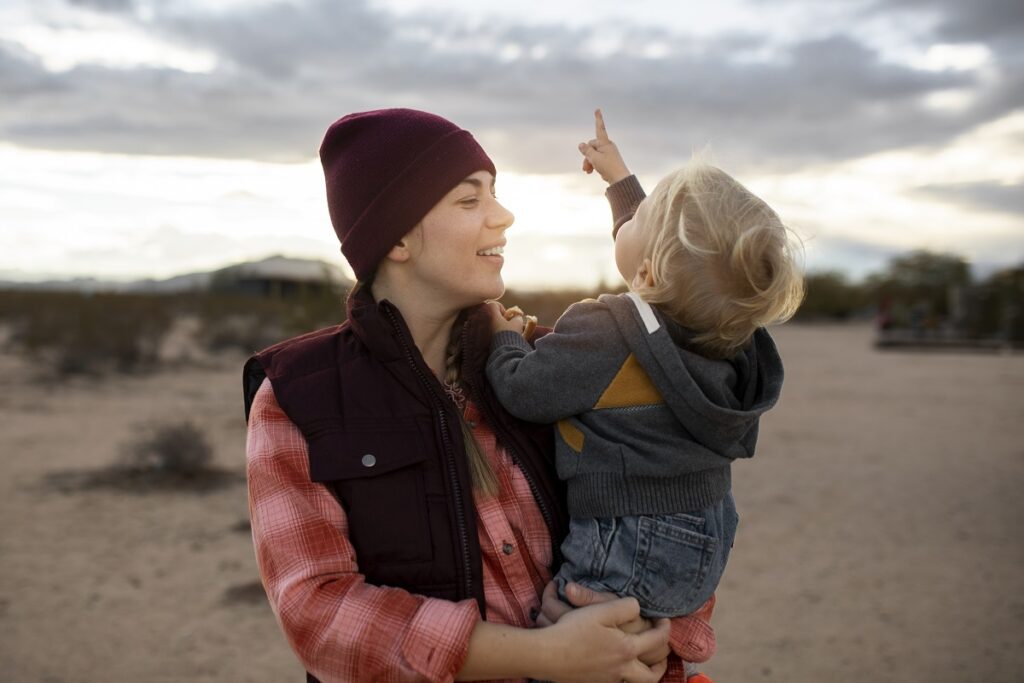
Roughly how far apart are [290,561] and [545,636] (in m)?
0.51

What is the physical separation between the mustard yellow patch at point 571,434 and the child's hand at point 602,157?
2.74 ft

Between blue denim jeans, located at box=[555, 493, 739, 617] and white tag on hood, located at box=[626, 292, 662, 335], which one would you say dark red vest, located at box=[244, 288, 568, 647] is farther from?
white tag on hood, located at box=[626, 292, 662, 335]

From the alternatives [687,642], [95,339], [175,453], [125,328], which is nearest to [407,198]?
[687,642]

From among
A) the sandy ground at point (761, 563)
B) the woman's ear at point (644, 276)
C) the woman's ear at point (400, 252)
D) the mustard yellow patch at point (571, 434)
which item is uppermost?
the woman's ear at point (400, 252)

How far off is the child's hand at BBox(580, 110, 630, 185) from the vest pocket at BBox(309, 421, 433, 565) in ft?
3.73

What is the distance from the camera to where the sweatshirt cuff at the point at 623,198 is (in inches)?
100

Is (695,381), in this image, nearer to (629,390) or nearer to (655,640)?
(629,390)

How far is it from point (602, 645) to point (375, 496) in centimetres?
54

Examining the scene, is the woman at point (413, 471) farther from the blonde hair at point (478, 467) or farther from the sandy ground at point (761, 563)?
the sandy ground at point (761, 563)

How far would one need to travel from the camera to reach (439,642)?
1.75 m

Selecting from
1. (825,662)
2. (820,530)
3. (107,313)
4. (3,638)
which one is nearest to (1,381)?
(107,313)

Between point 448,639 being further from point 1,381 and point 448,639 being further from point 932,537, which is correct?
point 1,381

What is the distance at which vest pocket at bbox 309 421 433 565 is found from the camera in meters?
1.84

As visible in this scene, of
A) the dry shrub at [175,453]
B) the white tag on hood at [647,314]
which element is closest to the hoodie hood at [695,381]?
the white tag on hood at [647,314]
